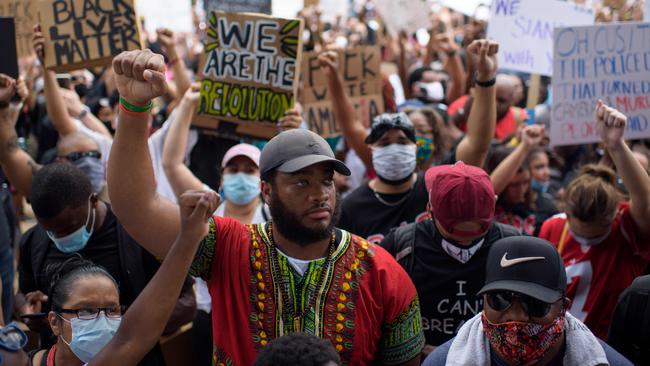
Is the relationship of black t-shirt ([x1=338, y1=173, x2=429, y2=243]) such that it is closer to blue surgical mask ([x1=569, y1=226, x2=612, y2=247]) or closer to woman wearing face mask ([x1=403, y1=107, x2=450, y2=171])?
blue surgical mask ([x1=569, y1=226, x2=612, y2=247])

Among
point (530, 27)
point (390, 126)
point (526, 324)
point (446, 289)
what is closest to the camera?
point (526, 324)

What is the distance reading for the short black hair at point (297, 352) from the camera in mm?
2564

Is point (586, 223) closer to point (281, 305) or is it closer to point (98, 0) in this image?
point (281, 305)

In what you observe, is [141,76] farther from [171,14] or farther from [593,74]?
[171,14]

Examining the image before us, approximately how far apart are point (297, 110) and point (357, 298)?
8.54ft

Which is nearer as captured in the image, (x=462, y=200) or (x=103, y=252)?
(x=462, y=200)

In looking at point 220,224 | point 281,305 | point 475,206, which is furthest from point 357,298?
point 475,206

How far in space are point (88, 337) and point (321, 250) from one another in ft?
3.13

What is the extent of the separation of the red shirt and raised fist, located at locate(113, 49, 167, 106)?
94.6 inches

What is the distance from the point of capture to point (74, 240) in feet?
13.6

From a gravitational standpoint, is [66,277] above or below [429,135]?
above

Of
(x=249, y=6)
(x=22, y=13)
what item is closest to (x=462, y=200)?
(x=22, y=13)

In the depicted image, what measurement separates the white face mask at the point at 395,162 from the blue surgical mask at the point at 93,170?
180 centimetres

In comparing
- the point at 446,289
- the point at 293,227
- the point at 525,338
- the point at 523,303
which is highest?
the point at 293,227
